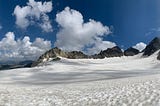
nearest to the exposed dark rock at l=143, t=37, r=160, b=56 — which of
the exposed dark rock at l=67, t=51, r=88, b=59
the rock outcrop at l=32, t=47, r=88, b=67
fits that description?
the exposed dark rock at l=67, t=51, r=88, b=59

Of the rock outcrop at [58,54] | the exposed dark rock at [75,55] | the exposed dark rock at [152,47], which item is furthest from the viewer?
the exposed dark rock at [75,55]

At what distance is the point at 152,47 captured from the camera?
483 ft

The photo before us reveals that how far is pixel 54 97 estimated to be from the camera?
2012 cm

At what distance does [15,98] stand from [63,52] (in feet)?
480

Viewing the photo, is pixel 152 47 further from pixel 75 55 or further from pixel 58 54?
pixel 58 54

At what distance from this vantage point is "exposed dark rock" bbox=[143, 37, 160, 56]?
14170 cm

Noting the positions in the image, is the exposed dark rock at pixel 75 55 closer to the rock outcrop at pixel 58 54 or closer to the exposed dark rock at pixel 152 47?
the rock outcrop at pixel 58 54

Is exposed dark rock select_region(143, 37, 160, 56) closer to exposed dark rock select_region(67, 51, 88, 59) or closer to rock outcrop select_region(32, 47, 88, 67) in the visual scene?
exposed dark rock select_region(67, 51, 88, 59)

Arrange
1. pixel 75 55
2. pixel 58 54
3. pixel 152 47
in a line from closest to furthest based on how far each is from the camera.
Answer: pixel 152 47 → pixel 58 54 → pixel 75 55

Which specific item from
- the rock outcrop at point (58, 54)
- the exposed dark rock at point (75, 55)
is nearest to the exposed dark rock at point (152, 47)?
the exposed dark rock at point (75, 55)

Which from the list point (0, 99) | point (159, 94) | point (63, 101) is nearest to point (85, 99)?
point (63, 101)

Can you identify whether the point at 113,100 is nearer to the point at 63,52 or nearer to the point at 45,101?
the point at 45,101

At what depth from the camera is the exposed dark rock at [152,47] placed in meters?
142

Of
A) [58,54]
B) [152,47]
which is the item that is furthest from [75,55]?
[152,47]
